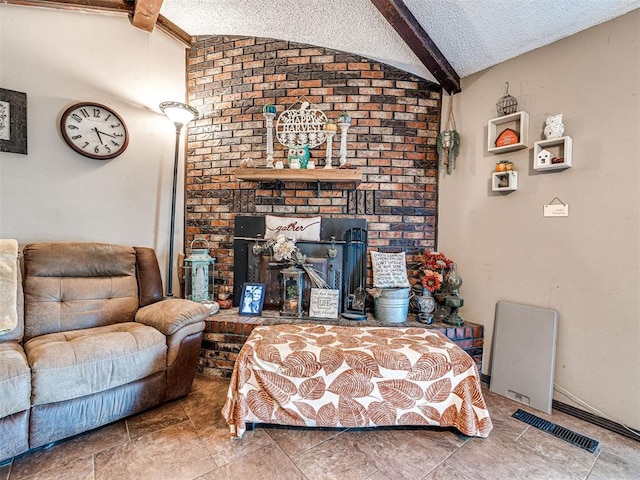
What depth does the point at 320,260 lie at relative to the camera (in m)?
2.54

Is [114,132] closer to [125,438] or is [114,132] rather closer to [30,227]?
[30,227]

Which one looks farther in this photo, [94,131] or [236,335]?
[94,131]

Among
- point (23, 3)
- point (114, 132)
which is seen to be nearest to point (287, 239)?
point (114, 132)

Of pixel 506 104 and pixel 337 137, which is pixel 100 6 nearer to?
pixel 337 137

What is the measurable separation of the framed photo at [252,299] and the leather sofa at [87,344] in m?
0.42

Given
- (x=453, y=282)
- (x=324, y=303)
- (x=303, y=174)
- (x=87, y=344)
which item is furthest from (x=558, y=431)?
(x=87, y=344)

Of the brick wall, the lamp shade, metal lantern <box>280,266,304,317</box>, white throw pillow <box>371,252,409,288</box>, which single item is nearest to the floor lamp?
the lamp shade

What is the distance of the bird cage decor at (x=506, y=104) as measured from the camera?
2.23m

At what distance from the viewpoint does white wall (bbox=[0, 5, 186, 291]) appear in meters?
2.13

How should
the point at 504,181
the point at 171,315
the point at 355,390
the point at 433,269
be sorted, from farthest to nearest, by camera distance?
the point at 433,269 → the point at 504,181 → the point at 171,315 → the point at 355,390

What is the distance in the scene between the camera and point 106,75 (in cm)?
246

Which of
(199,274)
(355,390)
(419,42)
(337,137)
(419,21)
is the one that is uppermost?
(419,21)

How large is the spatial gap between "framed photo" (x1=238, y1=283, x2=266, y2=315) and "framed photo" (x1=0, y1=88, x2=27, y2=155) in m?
1.86

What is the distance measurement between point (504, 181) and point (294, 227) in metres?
1.70
